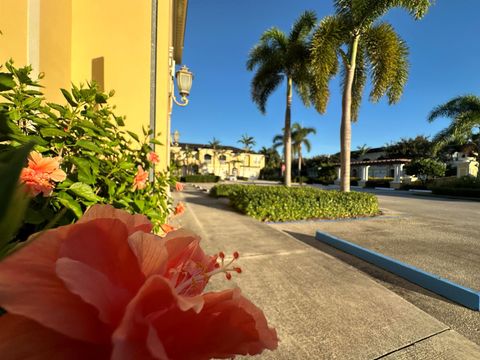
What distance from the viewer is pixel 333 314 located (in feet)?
8.25

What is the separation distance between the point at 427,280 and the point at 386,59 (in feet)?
29.1

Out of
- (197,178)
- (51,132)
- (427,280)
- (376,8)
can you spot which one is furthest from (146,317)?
(197,178)

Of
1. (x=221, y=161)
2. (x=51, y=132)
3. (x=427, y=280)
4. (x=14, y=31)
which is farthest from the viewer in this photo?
(x=221, y=161)

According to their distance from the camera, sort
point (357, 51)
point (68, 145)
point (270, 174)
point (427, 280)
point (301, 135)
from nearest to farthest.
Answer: point (68, 145)
point (427, 280)
point (357, 51)
point (301, 135)
point (270, 174)

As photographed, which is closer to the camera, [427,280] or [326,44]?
[427,280]

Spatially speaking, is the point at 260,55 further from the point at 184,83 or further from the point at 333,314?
the point at 333,314

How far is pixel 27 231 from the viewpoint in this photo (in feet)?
3.68

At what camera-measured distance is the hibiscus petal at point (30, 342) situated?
0.28m

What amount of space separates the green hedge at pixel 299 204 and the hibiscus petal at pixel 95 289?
787 centimetres

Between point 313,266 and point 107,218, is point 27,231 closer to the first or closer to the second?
point 107,218

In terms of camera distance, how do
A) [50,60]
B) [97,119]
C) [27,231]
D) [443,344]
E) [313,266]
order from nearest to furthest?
[27,231]
[97,119]
[443,344]
[50,60]
[313,266]

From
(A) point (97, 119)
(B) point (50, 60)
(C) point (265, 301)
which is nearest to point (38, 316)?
(A) point (97, 119)

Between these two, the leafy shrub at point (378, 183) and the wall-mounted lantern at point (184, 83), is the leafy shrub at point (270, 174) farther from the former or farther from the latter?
the wall-mounted lantern at point (184, 83)

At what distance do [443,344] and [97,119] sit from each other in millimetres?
3091
